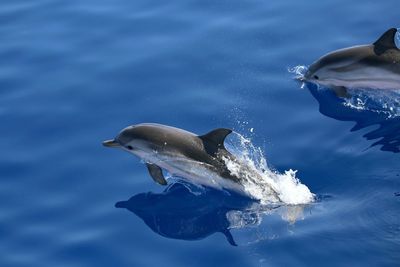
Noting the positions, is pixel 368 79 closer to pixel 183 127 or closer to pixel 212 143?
pixel 183 127

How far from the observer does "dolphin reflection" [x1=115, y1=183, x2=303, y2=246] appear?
8258 millimetres

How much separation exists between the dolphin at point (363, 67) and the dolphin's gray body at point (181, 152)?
235 centimetres

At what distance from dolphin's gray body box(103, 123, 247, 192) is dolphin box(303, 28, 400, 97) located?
7.73 feet

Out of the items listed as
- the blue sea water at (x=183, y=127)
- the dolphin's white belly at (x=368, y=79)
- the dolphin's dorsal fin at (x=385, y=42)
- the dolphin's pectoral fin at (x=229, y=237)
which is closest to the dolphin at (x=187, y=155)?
the blue sea water at (x=183, y=127)

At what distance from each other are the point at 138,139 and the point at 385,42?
3.43 metres

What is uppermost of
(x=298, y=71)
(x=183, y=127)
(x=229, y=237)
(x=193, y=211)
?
(x=298, y=71)

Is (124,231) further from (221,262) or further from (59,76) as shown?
(59,76)

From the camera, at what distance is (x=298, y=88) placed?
1031 centimetres

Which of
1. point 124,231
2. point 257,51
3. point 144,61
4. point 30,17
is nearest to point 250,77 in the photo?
point 257,51

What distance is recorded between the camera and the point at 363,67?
9477mm

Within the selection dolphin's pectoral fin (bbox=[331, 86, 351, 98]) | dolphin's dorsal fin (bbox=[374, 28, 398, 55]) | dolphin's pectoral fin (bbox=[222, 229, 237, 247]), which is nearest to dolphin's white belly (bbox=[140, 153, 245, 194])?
dolphin's pectoral fin (bbox=[222, 229, 237, 247])

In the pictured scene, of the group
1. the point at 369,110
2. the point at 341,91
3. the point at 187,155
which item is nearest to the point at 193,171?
the point at 187,155

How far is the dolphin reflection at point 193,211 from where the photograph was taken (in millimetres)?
8258

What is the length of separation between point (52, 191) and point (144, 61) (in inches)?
124
